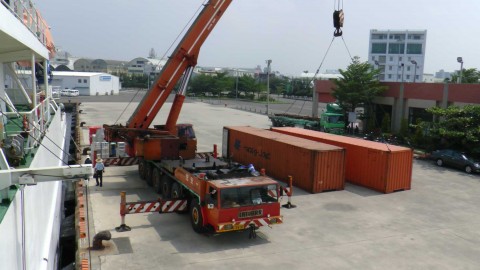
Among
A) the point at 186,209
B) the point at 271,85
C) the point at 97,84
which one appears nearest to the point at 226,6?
the point at 186,209

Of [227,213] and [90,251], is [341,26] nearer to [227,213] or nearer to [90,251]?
[227,213]

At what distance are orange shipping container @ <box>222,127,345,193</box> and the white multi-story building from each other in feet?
420

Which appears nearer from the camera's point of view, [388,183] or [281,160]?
[388,183]

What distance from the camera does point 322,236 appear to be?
13.4 m

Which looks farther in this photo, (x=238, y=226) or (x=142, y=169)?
(x=142, y=169)

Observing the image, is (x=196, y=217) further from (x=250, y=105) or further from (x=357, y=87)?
(x=250, y=105)

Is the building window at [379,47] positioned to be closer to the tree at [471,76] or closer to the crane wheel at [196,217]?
the tree at [471,76]

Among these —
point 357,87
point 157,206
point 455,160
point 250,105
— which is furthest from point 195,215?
point 250,105

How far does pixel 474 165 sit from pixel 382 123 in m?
13.6

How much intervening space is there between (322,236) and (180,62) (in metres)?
9.39

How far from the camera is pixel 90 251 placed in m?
11.6

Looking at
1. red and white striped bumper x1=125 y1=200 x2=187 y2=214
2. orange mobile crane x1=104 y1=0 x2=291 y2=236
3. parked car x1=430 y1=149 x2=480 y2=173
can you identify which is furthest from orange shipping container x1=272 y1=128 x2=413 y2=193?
red and white striped bumper x1=125 y1=200 x2=187 y2=214

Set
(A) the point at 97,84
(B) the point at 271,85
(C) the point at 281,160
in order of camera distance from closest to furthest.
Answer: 1. (C) the point at 281,160
2. (A) the point at 97,84
3. (B) the point at 271,85

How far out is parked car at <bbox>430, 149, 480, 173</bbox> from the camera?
23.7m
